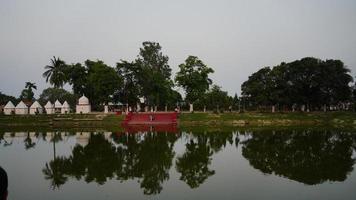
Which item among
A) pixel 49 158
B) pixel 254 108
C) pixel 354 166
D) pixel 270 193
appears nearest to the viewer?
pixel 270 193

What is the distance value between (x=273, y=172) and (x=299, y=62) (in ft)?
207

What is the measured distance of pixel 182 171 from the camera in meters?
20.4

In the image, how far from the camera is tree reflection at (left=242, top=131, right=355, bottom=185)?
18.9 m

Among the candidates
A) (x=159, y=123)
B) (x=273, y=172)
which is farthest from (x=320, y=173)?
(x=159, y=123)

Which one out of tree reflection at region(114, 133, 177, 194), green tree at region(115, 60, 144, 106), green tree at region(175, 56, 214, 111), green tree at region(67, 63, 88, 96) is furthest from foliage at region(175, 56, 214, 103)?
tree reflection at region(114, 133, 177, 194)

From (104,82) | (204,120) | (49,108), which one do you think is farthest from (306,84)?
(49,108)

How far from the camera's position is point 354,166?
21.3 m

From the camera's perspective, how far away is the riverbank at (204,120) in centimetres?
5956

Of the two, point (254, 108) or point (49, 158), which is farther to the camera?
point (254, 108)

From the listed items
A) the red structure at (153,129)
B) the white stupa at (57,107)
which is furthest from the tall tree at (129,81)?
the red structure at (153,129)

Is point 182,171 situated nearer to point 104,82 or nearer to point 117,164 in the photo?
point 117,164

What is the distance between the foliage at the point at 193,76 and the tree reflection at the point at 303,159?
36496 millimetres

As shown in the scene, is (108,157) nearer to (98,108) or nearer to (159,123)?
(159,123)

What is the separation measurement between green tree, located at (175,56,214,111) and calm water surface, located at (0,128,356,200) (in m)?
37.9
